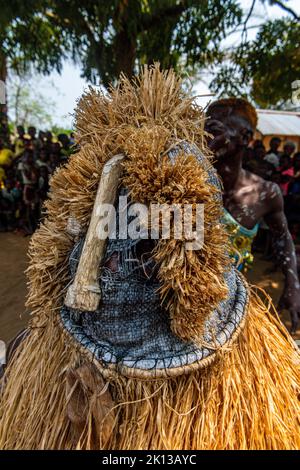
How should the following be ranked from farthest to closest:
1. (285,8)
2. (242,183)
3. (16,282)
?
1. (285,8)
2. (16,282)
3. (242,183)

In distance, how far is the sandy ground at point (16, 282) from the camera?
134 inches

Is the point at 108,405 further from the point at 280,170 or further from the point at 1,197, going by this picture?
the point at 1,197

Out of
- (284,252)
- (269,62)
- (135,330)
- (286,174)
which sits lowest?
(135,330)

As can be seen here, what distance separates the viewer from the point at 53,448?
983mm

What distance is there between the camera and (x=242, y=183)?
2123 mm

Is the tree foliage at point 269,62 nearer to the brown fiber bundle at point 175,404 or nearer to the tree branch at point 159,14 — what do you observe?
the tree branch at point 159,14

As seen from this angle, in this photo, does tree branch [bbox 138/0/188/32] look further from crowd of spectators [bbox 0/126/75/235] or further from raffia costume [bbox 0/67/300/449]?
raffia costume [bbox 0/67/300/449]

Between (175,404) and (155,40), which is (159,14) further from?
(175,404)

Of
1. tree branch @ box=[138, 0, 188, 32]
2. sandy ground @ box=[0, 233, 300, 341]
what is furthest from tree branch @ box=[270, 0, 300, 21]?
sandy ground @ box=[0, 233, 300, 341]

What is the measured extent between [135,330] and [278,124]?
11492mm

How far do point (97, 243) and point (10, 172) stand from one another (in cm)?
631

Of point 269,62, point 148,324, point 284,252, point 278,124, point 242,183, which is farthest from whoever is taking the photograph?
point 278,124

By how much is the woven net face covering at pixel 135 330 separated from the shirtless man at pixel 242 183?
3.31 ft

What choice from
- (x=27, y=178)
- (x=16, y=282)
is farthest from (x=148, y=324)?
(x=27, y=178)
